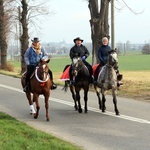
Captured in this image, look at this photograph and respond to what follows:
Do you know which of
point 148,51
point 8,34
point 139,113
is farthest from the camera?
point 148,51

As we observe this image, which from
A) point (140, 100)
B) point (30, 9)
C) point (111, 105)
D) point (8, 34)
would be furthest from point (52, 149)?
point (8, 34)

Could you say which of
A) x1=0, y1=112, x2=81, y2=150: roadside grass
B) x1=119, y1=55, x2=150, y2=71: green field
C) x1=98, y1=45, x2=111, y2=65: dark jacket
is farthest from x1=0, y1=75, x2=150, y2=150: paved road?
x1=119, y1=55, x2=150, y2=71: green field

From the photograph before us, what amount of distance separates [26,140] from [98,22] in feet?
49.3

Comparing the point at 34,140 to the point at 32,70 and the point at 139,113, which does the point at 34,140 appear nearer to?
the point at 32,70

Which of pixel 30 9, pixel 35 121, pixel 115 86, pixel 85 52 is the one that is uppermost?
pixel 30 9

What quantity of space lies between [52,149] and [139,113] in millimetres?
5617

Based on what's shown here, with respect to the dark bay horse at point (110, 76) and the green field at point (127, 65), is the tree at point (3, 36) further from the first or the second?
the dark bay horse at point (110, 76)

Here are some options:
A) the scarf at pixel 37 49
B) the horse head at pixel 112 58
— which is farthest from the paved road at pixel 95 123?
the scarf at pixel 37 49

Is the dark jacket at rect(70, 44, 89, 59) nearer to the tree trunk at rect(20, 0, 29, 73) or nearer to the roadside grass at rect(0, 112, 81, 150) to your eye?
the roadside grass at rect(0, 112, 81, 150)

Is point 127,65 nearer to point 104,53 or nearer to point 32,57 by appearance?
point 104,53

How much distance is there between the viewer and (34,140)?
870 centimetres

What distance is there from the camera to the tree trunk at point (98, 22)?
22.8 meters

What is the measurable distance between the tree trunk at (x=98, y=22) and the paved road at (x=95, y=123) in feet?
22.7

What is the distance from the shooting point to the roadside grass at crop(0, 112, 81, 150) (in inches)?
316
